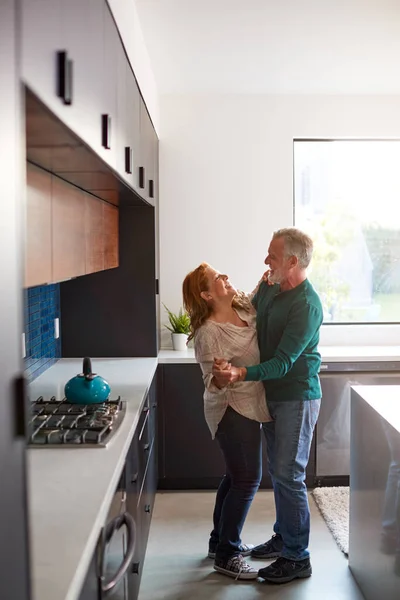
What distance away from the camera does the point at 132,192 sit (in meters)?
3.32

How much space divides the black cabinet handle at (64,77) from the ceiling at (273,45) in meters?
1.65

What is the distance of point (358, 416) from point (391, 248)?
2367 millimetres

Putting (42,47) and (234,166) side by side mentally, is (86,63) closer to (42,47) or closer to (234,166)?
(42,47)

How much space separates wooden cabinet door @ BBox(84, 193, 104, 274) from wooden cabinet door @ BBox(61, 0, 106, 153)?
2.97 feet

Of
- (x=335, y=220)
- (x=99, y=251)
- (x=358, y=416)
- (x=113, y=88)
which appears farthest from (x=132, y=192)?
(x=335, y=220)

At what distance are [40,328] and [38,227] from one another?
168 centimetres

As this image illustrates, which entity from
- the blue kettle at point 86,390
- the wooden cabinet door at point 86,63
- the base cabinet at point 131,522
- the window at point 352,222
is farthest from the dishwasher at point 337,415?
the wooden cabinet door at point 86,63

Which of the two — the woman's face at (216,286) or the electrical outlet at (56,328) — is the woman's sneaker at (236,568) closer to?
the woman's face at (216,286)

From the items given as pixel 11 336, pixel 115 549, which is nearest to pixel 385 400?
pixel 115 549

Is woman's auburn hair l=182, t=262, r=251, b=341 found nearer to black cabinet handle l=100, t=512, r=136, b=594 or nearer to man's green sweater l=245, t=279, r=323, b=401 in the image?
man's green sweater l=245, t=279, r=323, b=401

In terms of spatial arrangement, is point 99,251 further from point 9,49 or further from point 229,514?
point 9,49

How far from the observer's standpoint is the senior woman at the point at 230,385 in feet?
9.93

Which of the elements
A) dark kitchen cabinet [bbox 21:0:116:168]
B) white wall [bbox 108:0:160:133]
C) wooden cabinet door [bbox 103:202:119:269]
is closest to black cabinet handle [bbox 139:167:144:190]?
wooden cabinet door [bbox 103:202:119:269]

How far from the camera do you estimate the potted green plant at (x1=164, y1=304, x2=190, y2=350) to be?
4.70 m
